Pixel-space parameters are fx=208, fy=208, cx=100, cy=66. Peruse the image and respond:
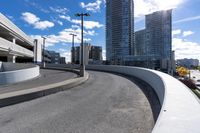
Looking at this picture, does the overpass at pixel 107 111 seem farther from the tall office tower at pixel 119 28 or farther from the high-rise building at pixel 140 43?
the high-rise building at pixel 140 43

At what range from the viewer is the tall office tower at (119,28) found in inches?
4936

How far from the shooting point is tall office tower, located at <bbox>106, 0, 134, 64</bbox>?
411 feet

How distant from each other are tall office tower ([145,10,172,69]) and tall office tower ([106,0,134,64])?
45.5 ft

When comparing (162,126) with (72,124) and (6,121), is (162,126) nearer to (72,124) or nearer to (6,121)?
(72,124)

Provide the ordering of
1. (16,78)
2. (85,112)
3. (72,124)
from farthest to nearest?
(16,78) < (85,112) < (72,124)

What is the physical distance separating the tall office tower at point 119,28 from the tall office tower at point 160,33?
13882 mm

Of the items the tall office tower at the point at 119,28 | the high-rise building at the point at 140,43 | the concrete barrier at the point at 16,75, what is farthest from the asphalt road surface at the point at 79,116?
the high-rise building at the point at 140,43

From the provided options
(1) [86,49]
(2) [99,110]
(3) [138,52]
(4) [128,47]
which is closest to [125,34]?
(4) [128,47]

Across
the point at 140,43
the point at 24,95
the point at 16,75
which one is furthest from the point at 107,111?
the point at 140,43

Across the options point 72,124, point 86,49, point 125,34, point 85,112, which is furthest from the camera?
point 125,34

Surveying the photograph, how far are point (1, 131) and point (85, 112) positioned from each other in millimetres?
2979

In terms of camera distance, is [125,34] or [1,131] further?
[125,34]

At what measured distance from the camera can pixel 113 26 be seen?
130750mm

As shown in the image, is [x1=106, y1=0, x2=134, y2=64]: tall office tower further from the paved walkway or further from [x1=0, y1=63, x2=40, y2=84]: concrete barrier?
the paved walkway
